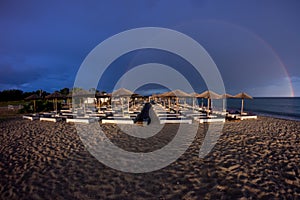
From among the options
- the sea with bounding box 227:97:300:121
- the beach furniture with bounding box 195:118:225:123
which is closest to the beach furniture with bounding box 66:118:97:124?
the beach furniture with bounding box 195:118:225:123

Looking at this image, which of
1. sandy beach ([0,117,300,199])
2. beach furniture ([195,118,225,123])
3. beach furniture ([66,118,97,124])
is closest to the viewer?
sandy beach ([0,117,300,199])

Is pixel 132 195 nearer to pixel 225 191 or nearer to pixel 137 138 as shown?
pixel 225 191

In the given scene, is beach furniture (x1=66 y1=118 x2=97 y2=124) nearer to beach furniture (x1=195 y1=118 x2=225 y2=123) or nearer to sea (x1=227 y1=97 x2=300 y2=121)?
beach furniture (x1=195 y1=118 x2=225 y2=123)

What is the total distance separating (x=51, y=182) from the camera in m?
3.09

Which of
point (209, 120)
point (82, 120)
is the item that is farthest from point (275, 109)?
point (82, 120)

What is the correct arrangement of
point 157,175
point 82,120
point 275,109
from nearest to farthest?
point 157,175
point 82,120
point 275,109

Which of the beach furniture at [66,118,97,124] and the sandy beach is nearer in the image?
the sandy beach

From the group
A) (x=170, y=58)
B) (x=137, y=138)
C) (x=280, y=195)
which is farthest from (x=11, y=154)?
(x=170, y=58)

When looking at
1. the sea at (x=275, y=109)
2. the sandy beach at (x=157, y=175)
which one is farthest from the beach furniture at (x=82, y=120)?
the sea at (x=275, y=109)

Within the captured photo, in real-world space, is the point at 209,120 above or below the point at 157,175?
above

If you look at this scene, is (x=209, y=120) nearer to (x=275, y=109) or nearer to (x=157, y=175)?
(x=157, y=175)

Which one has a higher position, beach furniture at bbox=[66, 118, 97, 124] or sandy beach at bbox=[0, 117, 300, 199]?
beach furniture at bbox=[66, 118, 97, 124]

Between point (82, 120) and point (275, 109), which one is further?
point (275, 109)

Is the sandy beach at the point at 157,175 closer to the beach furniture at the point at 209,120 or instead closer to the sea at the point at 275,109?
the beach furniture at the point at 209,120
